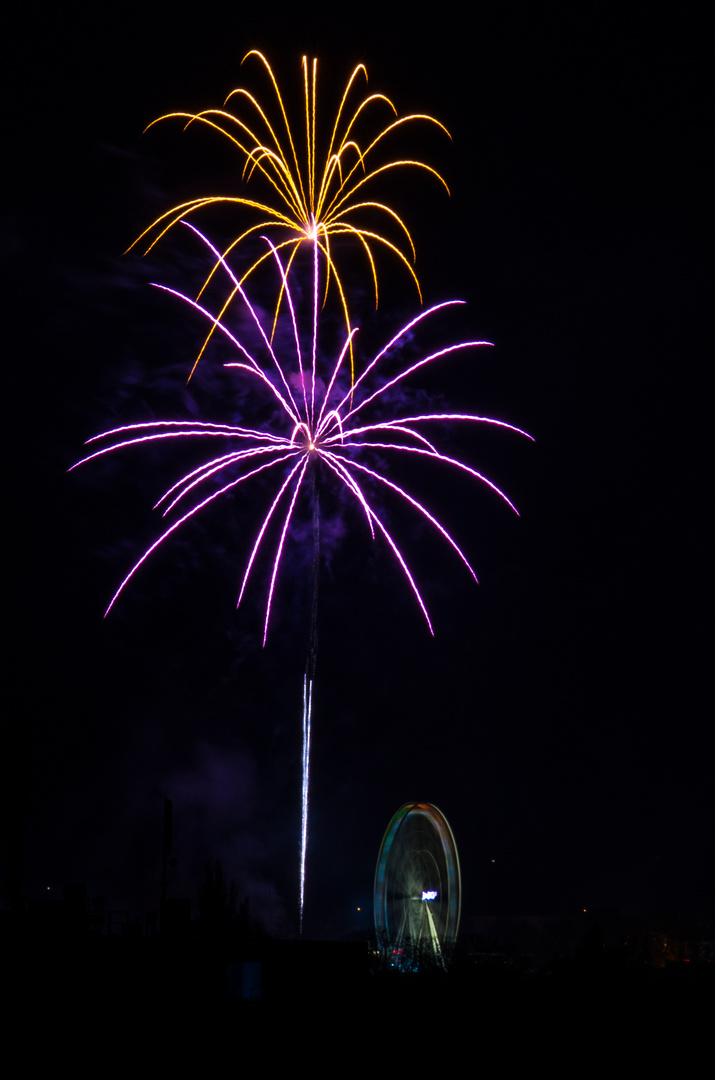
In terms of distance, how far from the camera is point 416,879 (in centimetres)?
5525

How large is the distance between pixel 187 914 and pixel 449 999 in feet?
41.2

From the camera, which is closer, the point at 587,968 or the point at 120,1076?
the point at 120,1076

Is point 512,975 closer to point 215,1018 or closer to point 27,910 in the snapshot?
point 215,1018

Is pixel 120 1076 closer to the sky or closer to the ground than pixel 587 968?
closer to the ground

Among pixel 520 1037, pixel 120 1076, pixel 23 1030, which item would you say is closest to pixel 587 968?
pixel 520 1037

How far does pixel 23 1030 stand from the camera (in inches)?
1057

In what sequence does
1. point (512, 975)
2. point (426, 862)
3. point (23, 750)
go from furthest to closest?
point (426, 862) → point (512, 975) → point (23, 750)

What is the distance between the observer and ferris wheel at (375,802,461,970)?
53438 mm

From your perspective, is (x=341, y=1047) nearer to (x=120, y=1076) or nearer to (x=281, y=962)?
(x=120, y=1076)

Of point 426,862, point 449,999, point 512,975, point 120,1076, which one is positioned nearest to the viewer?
point 120,1076

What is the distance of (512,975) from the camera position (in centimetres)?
3388

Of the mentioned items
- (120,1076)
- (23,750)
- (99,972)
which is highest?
(23,750)

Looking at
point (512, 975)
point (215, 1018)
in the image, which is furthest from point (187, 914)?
point (512, 975)

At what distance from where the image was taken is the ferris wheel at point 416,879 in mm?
53438
